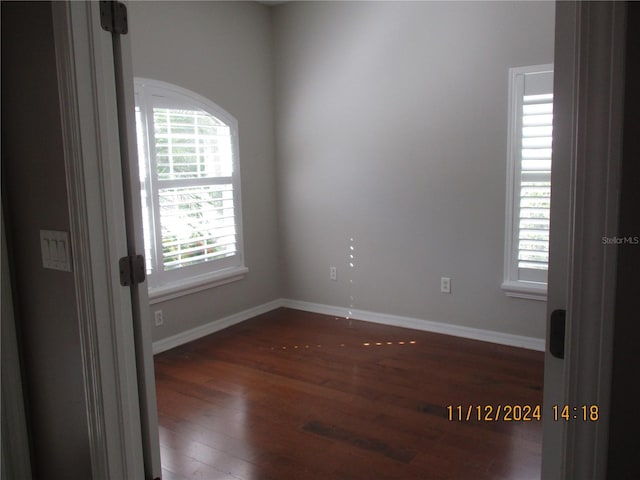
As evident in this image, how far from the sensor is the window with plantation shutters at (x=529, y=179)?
3.66 m

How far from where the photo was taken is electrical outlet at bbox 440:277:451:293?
4246 millimetres

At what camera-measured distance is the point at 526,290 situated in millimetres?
3844

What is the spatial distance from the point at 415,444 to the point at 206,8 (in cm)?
349

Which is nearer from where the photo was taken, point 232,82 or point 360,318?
point 232,82

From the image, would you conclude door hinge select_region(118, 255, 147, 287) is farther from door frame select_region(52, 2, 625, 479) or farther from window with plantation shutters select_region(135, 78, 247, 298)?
window with plantation shutters select_region(135, 78, 247, 298)

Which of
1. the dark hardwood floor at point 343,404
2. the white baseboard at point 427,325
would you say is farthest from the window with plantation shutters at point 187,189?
the white baseboard at point 427,325

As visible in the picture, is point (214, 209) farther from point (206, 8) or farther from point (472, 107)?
point (472, 107)

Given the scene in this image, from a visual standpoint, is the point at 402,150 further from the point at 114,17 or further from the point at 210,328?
the point at 114,17

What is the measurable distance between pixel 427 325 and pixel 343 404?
1467 mm

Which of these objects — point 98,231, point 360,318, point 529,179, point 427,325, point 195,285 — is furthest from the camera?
point 360,318

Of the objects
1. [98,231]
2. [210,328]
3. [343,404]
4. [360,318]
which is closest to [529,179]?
[360,318]

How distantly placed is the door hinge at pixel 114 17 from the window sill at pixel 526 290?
3.14m

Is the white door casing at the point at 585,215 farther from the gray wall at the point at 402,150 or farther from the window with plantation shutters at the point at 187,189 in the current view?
the window with plantation shutters at the point at 187,189

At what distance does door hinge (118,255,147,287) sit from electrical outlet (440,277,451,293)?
293 centimetres
